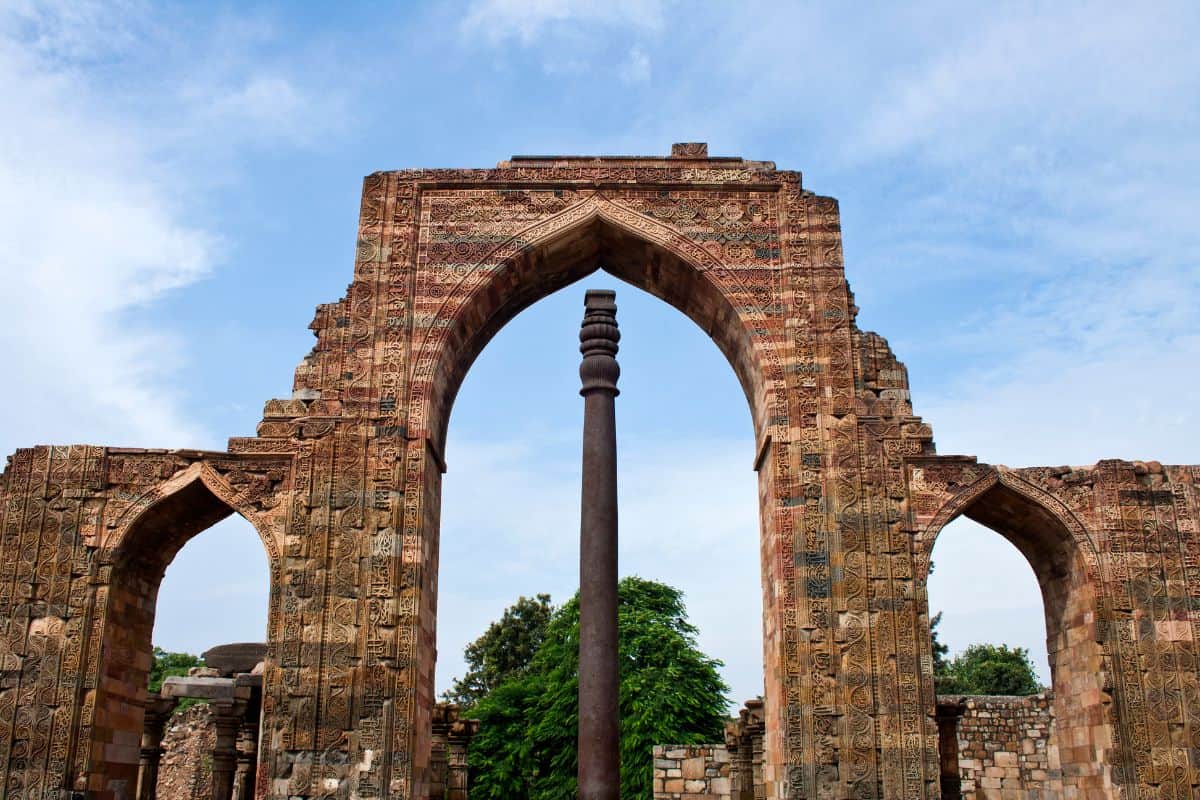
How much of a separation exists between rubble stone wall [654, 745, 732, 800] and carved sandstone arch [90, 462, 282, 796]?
782 centimetres

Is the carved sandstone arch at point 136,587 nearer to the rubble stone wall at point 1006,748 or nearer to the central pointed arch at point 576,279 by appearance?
Result: the central pointed arch at point 576,279

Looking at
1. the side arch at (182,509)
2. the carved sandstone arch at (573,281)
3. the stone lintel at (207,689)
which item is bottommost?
the stone lintel at (207,689)

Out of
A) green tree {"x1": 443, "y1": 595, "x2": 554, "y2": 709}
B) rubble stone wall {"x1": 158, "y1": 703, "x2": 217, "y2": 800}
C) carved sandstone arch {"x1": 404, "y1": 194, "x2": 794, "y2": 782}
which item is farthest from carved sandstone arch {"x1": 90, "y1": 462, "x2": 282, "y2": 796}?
green tree {"x1": 443, "y1": 595, "x2": 554, "y2": 709}

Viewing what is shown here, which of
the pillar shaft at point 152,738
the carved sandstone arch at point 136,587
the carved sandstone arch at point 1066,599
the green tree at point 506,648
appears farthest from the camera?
the green tree at point 506,648

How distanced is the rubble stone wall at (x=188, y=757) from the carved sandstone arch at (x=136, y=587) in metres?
8.64

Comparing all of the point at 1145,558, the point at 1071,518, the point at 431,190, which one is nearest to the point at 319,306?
the point at 431,190

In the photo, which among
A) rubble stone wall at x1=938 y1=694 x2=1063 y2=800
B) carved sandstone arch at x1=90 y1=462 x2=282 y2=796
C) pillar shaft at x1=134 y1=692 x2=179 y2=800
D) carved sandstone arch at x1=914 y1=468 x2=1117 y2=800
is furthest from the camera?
rubble stone wall at x1=938 y1=694 x2=1063 y2=800

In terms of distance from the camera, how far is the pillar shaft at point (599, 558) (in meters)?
9.27

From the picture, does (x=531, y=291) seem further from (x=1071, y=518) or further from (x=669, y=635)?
(x=669, y=635)

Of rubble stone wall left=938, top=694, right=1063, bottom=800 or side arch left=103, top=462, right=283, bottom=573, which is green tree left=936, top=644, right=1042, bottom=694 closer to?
rubble stone wall left=938, top=694, right=1063, bottom=800

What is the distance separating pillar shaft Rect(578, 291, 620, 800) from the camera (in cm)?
927

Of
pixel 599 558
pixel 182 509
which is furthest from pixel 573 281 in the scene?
pixel 182 509

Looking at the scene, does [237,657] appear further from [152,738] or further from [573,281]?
[573,281]

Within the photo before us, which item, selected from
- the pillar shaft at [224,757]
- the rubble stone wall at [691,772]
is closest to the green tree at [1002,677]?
the rubble stone wall at [691,772]
